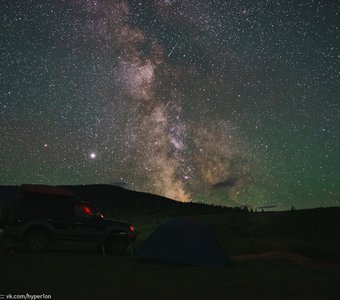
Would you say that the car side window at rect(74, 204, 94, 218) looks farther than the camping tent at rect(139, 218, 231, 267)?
Yes

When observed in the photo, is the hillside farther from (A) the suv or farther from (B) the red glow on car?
(B) the red glow on car

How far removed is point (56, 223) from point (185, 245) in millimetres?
5111

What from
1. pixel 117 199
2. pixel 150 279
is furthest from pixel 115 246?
pixel 117 199

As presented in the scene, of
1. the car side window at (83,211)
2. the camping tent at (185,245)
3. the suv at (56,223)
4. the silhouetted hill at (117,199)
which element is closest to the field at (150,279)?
the camping tent at (185,245)

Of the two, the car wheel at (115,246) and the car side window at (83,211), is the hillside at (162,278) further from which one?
the car side window at (83,211)

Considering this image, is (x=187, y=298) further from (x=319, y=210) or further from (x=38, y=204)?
(x=319, y=210)

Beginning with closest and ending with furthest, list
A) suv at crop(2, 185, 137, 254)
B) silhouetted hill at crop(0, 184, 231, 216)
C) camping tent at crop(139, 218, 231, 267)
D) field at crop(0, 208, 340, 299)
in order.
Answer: field at crop(0, 208, 340, 299) → camping tent at crop(139, 218, 231, 267) → suv at crop(2, 185, 137, 254) → silhouetted hill at crop(0, 184, 231, 216)

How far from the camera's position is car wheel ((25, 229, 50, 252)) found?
45.9 ft

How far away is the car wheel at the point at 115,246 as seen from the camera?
14828mm

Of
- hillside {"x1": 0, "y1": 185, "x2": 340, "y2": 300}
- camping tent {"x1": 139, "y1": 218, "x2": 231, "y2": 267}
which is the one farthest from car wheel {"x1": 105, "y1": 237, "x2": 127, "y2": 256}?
camping tent {"x1": 139, "y1": 218, "x2": 231, "y2": 267}

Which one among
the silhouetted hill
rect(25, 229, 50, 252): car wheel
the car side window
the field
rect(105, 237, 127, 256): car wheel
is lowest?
the field

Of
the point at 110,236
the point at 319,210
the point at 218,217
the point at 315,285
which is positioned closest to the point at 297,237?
the point at 319,210

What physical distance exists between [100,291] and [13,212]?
7.58 m

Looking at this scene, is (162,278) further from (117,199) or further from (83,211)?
(117,199)
